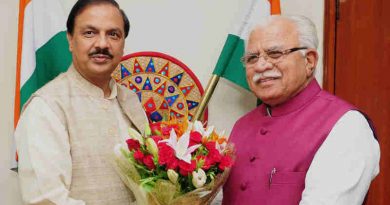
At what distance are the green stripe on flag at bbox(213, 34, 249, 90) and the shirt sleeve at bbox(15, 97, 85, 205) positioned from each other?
1.07 m

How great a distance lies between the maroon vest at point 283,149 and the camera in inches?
61.1

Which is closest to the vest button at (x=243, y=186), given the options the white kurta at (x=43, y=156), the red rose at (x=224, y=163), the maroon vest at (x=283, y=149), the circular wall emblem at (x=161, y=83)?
the maroon vest at (x=283, y=149)

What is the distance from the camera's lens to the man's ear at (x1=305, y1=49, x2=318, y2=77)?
1.67 metres

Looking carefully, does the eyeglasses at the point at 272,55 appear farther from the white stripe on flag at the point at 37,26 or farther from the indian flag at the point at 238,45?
the white stripe on flag at the point at 37,26

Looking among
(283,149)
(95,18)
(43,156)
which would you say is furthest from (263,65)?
(43,156)

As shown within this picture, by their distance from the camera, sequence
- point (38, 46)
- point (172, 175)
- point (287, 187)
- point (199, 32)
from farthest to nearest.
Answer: point (199, 32)
point (38, 46)
point (287, 187)
point (172, 175)

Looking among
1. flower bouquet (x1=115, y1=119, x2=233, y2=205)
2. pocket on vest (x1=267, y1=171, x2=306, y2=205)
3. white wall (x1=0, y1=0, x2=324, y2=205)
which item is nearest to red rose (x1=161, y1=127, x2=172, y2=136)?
flower bouquet (x1=115, y1=119, x2=233, y2=205)

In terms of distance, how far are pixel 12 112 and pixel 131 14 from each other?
83 cm

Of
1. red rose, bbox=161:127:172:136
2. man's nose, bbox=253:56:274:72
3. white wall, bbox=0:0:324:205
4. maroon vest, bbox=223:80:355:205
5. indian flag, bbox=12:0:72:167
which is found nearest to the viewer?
red rose, bbox=161:127:172:136

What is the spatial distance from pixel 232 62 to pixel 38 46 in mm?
981

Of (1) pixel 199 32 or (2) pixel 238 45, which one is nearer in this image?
(2) pixel 238 45

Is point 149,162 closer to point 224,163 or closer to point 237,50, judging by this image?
point 224,163

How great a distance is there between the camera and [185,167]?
1351 mm

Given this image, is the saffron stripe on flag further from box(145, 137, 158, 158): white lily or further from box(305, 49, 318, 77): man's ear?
box(145, 137, 158, 158): white lily
